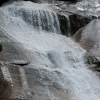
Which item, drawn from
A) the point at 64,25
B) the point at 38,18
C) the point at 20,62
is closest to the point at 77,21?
the point at 64,25

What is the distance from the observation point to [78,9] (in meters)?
18.7

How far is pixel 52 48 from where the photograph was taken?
14.3 m

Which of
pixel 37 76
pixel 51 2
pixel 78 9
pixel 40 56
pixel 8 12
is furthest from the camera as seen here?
pixel 51 2

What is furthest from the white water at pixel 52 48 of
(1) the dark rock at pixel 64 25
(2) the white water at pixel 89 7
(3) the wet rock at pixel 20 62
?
(2) the white water at pixel 89 7

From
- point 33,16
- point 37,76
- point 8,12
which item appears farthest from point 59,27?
point 37,76

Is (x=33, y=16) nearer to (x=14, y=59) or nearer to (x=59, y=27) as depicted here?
(x=59, y=27)

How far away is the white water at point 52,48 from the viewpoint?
35.0 feet

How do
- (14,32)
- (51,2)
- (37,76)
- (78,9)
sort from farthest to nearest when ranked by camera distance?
(51,2)
(78,9)
(14,32)
(37,76)

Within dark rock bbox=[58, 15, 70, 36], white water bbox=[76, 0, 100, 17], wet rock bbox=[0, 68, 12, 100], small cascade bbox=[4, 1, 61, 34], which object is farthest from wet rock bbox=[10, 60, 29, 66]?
white water bbox=[76, 0, 100, 17]

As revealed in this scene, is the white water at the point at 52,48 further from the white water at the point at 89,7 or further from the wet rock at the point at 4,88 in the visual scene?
the white water at the point at 89,7

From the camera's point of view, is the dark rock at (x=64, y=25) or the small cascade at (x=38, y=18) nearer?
the small cascade at (x=38, y=18)

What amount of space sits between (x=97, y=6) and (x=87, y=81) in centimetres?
953

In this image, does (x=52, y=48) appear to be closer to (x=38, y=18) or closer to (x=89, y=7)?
(x=38, y=18)

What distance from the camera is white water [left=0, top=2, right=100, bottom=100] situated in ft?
35.0
